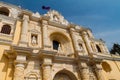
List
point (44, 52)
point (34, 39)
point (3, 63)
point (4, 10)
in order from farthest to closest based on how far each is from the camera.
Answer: point (4, 10)
point (34, 39)
point (44, 52)
point (3, 63)

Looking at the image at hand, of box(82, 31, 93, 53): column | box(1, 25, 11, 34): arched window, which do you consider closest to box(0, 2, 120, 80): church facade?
box(1, 25, 11, 34): arched window

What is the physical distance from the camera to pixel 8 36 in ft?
39.8

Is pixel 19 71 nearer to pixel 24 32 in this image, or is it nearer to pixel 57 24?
pixel 24 32

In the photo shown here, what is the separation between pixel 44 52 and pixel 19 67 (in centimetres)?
261

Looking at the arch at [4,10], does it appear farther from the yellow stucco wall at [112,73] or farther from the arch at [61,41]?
the yellow stucco wall at [112,73]

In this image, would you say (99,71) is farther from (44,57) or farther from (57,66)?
(44,57)

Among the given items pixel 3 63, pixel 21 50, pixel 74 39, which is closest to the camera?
pixel 3 63

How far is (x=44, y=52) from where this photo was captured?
37.1 ft

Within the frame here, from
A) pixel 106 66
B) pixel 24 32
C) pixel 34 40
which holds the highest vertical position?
pixel 24 32

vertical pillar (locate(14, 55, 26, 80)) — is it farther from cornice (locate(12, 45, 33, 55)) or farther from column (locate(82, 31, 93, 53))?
column (locate(82, 31, 93, 53))

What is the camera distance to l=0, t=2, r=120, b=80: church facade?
10359 millimetres

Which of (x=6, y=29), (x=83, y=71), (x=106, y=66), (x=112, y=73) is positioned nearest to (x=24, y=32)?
(x=6, y=29)

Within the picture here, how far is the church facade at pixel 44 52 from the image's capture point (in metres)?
10.4

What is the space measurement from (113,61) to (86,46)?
17.6ft
